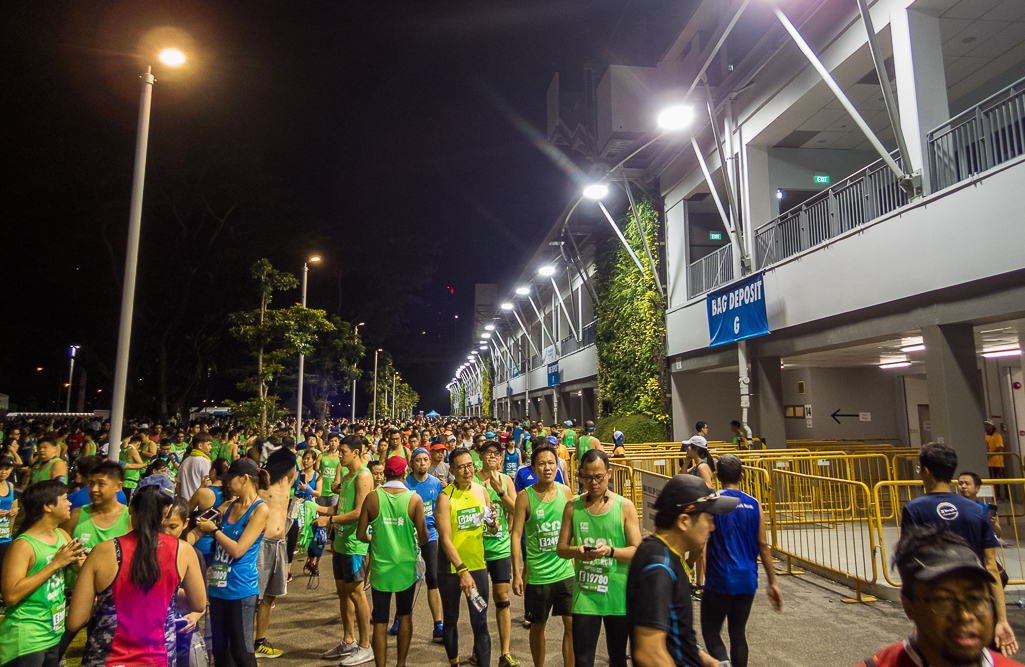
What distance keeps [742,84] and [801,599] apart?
13.9 meters

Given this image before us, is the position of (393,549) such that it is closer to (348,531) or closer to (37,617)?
(348,531)

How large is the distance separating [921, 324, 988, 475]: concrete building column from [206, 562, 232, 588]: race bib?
11.4 metres

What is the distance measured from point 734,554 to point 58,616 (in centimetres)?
454

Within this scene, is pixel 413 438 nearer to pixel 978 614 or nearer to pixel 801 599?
pixel 801 599

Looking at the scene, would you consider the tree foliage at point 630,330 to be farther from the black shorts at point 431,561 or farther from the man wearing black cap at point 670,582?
the man wearing black cap at point 670,582

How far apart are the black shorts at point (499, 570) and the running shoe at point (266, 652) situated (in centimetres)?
210

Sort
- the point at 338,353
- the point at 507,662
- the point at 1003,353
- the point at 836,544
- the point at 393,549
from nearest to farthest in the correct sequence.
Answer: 1. the point at 393,549
2. the point at 507,662
3. the point at 836,544
4. the point at 1003,353
5. the point at 338,353

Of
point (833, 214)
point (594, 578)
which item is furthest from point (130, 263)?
point (833, 214)

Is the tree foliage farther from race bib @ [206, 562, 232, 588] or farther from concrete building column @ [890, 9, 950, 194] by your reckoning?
race bib @ [206, 562, 232, 588]

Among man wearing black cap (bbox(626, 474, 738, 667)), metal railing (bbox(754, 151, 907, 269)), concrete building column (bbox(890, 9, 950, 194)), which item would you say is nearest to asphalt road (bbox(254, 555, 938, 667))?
man wearing black cap (bbox(626, 474, 738, 667))

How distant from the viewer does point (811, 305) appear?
14820 mm

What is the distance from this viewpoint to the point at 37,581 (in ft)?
12.5

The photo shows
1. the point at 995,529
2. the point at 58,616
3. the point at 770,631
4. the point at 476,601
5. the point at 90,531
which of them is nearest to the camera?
the point at 58,616

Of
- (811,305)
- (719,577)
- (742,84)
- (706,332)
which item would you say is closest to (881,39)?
(742,84)
